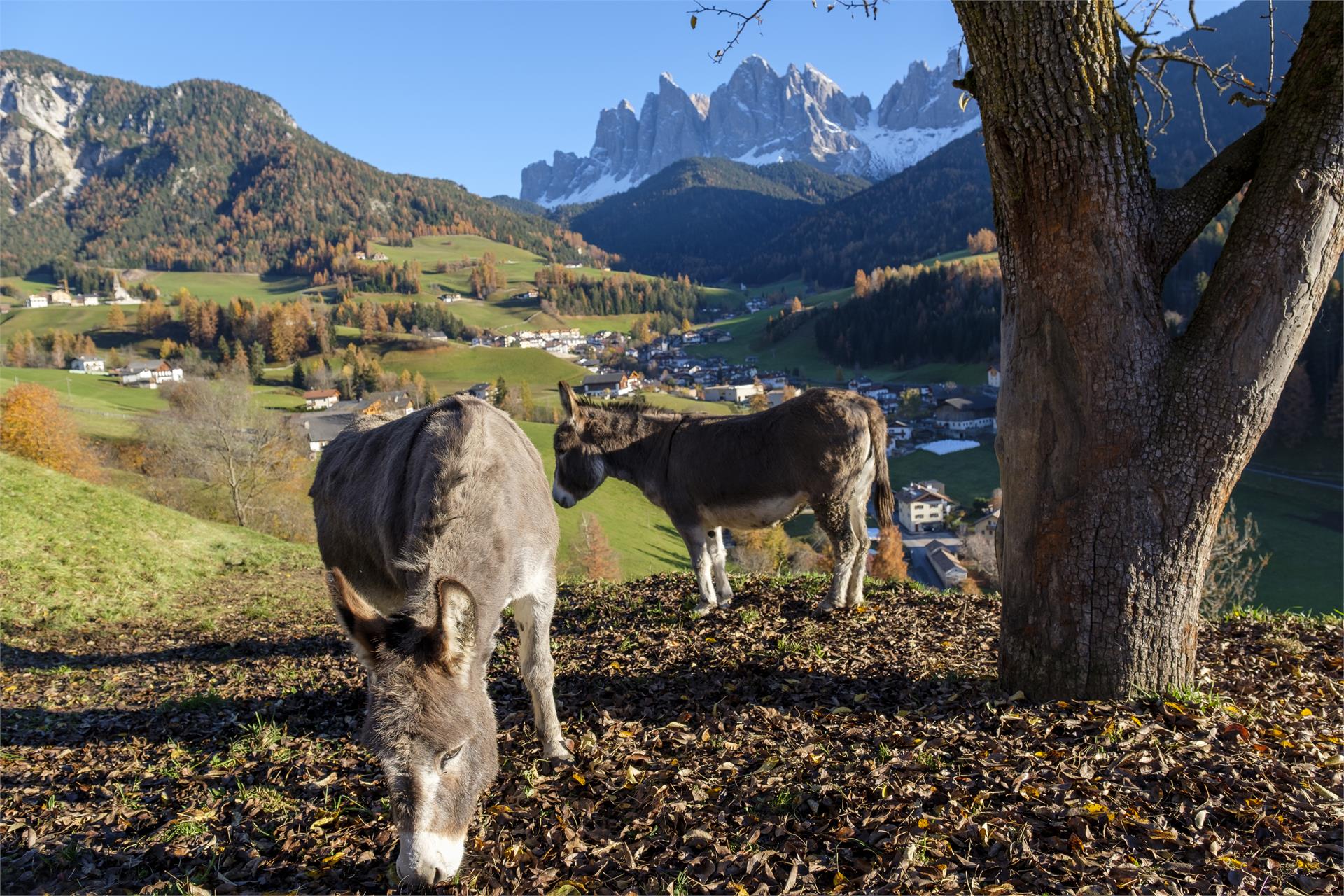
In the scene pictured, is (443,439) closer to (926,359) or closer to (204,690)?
(204,690)

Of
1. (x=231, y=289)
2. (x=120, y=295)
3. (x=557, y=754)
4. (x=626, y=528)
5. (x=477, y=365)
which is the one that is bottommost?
(x=626, y=528)

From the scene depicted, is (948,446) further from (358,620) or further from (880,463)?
(358,620)

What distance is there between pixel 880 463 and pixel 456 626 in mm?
7033

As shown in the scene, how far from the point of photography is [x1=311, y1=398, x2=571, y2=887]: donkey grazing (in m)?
3.44

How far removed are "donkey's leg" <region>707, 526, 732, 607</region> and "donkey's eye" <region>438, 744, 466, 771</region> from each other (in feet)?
→ 19.0

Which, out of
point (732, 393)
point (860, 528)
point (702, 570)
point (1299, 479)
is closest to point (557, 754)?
point (702, 570)

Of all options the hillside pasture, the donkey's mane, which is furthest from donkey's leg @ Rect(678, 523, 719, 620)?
the hillside pasture

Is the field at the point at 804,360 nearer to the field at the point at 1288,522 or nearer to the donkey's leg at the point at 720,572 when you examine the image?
the field at the point at 1288,522

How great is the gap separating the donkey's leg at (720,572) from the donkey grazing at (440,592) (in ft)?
12.4

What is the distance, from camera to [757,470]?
9195mm

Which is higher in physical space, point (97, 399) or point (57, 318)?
point (57, 318)

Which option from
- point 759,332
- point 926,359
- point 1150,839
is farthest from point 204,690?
point 759,332

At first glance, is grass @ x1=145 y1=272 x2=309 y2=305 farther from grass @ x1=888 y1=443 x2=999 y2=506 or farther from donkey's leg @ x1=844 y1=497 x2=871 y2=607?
donkey's leg @ x1=844 y1=497 x2=871 y2=607

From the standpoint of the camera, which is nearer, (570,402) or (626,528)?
(570,402)
